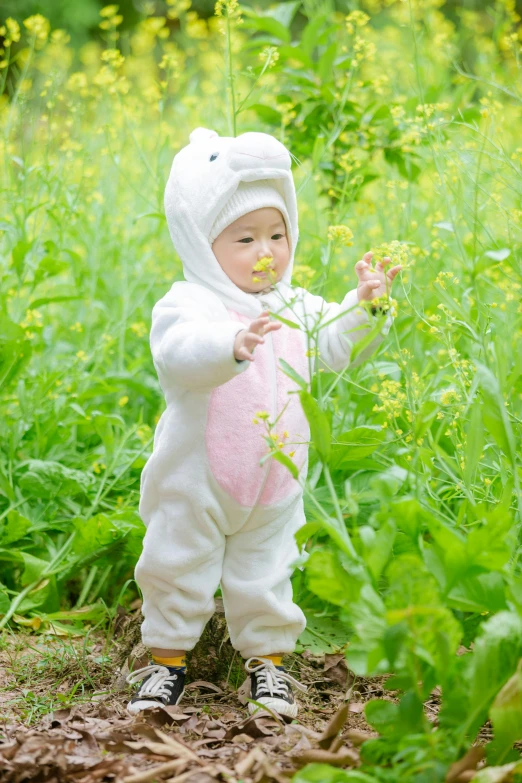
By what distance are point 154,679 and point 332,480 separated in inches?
30.3

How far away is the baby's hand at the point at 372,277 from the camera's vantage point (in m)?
1.92

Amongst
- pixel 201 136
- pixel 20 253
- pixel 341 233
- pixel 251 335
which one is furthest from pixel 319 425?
pixel 20 253

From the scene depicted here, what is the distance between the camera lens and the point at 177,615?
2.04 metres

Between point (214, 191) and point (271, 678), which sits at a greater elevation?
point (214, 191)

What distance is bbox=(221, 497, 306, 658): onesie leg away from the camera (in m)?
2.00

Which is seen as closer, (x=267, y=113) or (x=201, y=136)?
(x=201, y=136)

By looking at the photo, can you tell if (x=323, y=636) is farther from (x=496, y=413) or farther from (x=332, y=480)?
(x=496, y=413)

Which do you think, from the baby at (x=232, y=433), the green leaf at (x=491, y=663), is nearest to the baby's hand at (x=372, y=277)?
the baby at (x=232, y=433)

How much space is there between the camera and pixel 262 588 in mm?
1985

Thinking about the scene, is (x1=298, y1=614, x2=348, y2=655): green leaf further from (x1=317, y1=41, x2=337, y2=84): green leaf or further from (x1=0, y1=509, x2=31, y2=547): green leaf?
(x1=317, y1=41, x2=337, y2=84): green leaf

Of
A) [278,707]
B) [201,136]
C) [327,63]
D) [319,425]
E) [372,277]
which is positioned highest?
[327,63]

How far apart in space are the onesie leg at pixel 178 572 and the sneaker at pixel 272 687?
0.52 ft

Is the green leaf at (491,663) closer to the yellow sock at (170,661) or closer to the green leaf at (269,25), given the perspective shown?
the yellow sock at (170,661)

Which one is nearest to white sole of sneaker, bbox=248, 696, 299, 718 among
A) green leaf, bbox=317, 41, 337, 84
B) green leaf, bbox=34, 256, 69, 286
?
green leaf, bbox=34, 256, 69, 286
